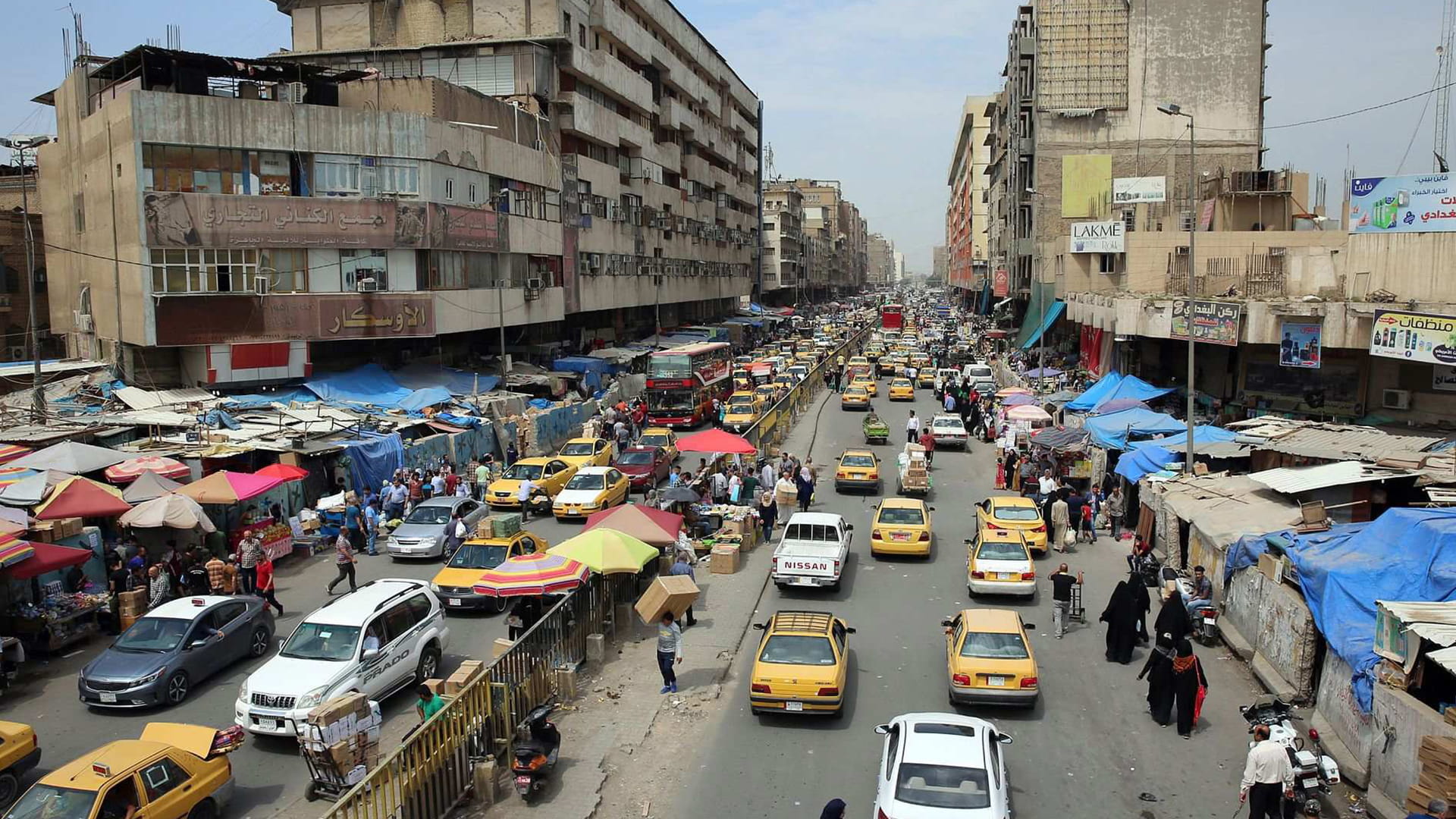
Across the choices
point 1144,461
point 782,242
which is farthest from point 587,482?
point 782,242

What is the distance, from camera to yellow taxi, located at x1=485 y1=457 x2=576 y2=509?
27.6m

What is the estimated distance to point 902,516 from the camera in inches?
902

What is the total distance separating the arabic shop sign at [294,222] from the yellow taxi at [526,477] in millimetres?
11257

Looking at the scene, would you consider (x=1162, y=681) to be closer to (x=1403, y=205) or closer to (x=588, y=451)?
(x=588, y=451)

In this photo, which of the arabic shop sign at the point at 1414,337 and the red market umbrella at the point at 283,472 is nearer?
the arabic shop sign at the point at 1414,337

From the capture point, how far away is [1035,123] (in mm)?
60406

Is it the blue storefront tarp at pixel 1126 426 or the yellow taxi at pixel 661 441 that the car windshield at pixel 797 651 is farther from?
the yellow taxi at pixel 661 441

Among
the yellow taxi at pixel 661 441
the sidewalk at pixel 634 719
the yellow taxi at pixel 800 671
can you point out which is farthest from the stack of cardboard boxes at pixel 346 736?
the yellow taxi at pixel 661 441

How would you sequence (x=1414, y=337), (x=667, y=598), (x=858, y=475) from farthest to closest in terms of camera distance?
(x=858, y=475) → (x=1414, y=337) → (x=667, y=598)

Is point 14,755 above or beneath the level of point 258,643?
above

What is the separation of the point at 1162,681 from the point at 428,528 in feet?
52.1

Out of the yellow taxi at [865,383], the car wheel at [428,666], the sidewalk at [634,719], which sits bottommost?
the sidewalk at [634,719]

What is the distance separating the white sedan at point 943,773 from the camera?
31.7 feet

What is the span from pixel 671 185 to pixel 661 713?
213 feet
